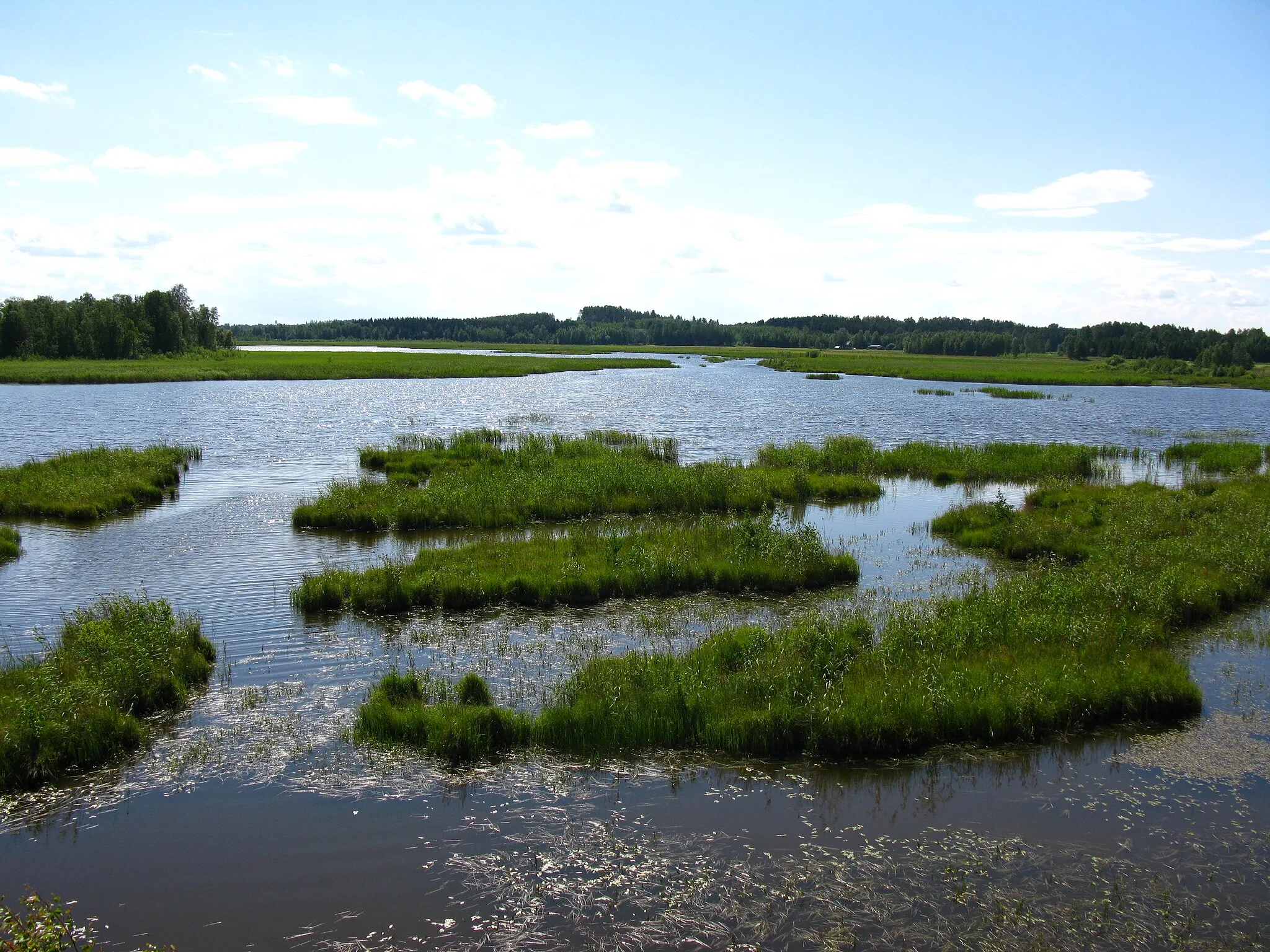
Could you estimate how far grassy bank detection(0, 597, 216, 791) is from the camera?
1120cm

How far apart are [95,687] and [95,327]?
12799cm

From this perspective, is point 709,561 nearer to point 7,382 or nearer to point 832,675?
point 832,675

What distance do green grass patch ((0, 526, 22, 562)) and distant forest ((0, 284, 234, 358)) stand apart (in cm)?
11097

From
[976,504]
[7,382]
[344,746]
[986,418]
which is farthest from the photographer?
[7,382]

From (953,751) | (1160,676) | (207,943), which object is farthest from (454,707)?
(1160,676)

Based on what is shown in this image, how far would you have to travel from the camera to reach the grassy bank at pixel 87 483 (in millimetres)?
27797

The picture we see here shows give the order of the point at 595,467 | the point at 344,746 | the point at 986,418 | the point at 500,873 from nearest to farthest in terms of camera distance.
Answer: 1. the point at 500,873
2. the point at 344,746
3. the point at 595,467
4. the point at 986,418

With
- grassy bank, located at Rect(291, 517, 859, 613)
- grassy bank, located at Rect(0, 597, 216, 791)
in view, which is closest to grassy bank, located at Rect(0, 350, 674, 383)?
grassy bank, located at Rect(291, 517, 859, 613)

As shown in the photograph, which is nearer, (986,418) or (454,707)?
(454,707)

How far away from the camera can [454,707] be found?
12.7m

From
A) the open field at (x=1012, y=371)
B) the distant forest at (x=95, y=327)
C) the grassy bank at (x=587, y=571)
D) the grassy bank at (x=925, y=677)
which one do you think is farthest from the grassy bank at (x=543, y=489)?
the distant forest at (x=95, y=327)

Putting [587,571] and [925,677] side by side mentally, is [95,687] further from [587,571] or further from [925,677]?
[925,677]

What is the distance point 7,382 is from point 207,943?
101421 mm

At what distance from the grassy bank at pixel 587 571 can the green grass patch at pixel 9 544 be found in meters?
9.86
